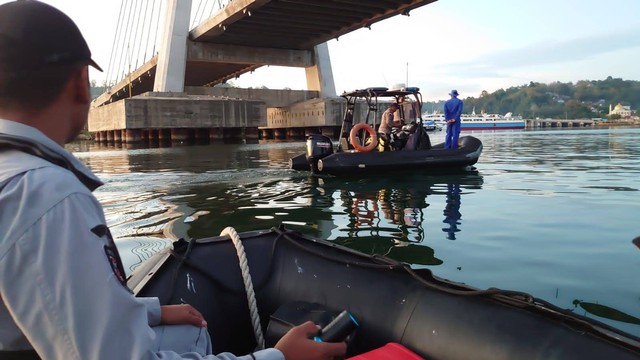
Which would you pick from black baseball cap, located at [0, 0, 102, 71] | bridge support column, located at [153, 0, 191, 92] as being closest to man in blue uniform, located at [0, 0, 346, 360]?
black baseball cap, located at [0, 0, 102, 71]

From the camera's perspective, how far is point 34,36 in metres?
0.91

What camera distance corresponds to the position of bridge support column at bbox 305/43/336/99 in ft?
112

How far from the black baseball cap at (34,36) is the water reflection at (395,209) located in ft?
11.2

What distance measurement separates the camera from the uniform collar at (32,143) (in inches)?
34.8

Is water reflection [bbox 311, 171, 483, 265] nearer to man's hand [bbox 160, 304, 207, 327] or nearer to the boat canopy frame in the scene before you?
the boat canopy frame

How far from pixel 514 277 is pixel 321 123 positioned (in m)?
30.5

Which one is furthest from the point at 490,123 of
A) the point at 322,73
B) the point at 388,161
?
the point at 388,161

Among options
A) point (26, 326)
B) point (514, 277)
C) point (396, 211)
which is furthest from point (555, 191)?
point (26, 326)

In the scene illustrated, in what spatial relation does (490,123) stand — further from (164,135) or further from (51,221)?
(51,221)

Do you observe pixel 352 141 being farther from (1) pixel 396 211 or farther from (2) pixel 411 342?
(2) pixel 411 342

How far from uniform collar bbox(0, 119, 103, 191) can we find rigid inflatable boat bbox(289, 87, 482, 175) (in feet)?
27.6

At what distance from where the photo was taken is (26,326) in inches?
32.5

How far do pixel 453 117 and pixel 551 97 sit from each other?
142969mm

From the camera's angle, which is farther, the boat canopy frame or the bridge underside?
the bridge underside
